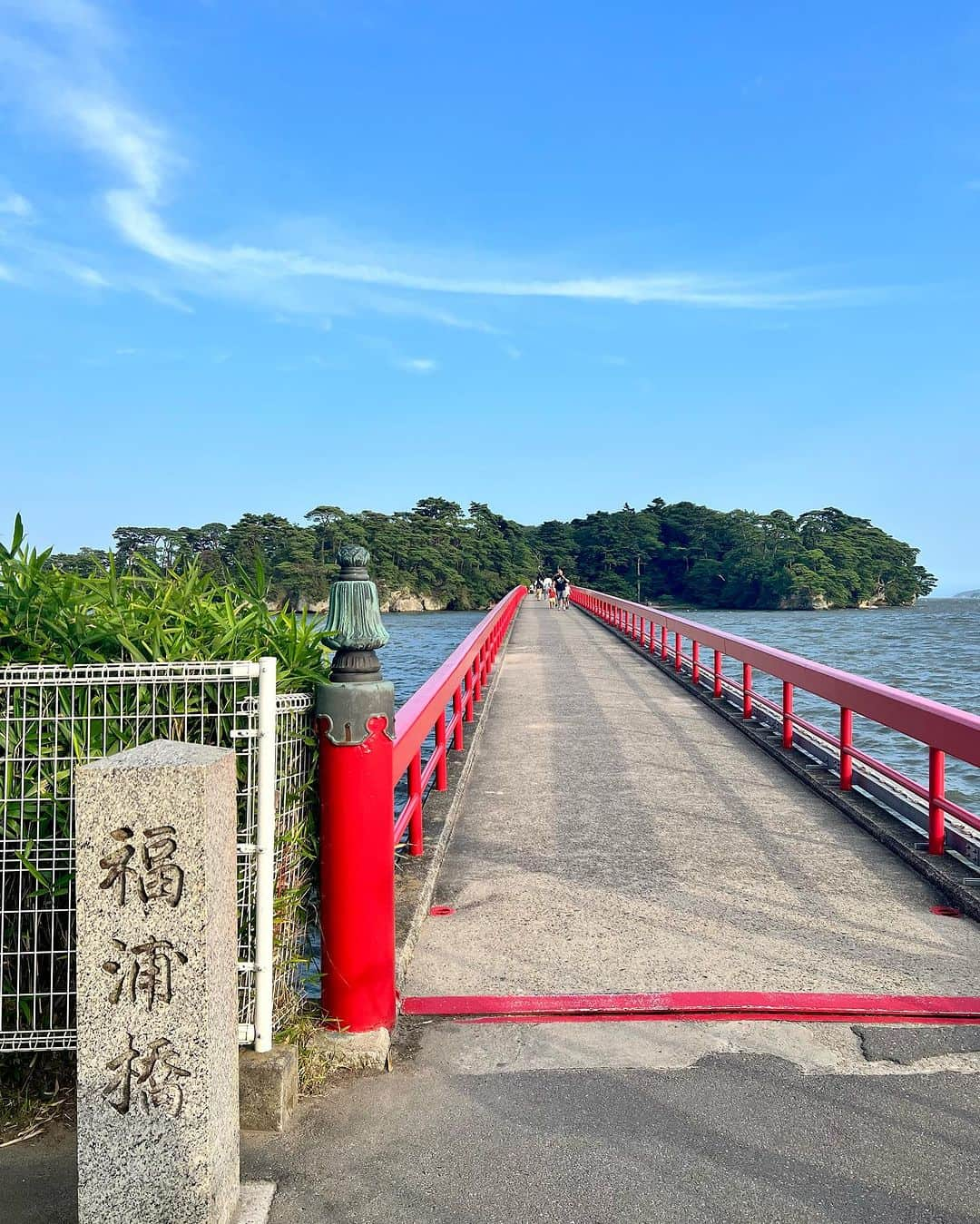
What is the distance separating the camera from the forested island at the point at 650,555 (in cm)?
13712

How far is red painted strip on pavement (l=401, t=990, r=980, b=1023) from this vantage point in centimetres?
370

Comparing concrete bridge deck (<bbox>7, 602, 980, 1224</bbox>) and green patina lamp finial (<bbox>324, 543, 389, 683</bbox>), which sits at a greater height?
green patina lamp finial (<bbox>324, 543, 389, 683</bbox>)

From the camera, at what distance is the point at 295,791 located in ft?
10.9

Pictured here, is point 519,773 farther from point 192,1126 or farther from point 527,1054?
point 192,1126

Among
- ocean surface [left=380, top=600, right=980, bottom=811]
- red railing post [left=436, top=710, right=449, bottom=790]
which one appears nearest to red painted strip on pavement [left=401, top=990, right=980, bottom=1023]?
red railing post [left=436, top=710, right=449, bottom=790]

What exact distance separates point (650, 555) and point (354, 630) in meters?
163

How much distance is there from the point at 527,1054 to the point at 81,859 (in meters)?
A: 1.78

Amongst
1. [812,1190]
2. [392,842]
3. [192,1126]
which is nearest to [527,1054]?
[392,842]

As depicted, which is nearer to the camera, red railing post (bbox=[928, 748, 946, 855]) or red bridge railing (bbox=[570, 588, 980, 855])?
red bridge railing (bbox=[570, 588, 980, 855])

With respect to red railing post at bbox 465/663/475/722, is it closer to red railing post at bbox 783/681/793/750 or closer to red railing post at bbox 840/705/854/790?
red railing post at bbox 783/681/793/750

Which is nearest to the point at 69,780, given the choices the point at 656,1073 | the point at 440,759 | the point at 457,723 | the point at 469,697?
the point at 656,1073

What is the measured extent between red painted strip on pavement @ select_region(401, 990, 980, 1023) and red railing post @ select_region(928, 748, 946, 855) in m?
1.85

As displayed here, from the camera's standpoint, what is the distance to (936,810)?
5.65 meters

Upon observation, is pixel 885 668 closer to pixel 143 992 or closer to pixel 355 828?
pixel 355 828
